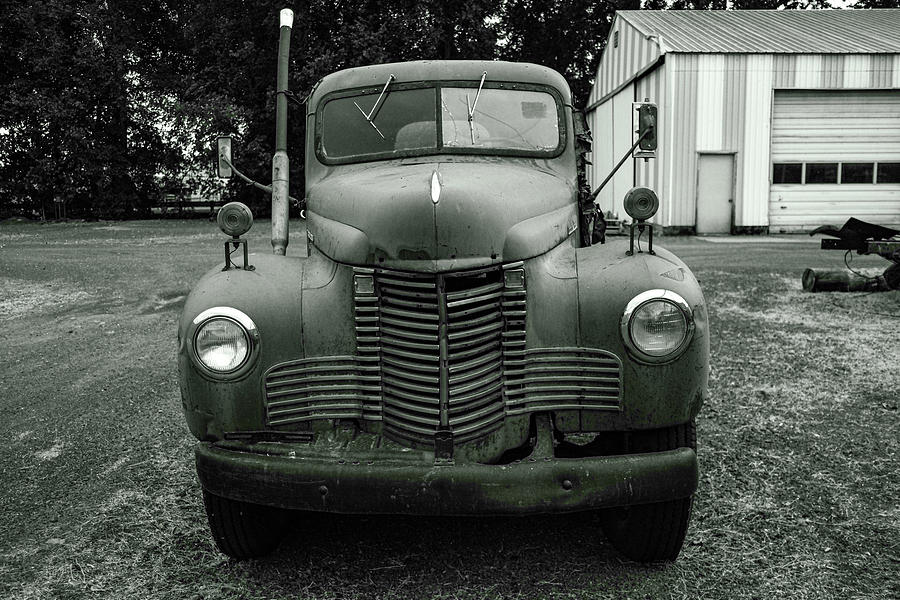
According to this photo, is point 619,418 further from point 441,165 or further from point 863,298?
point 863,298

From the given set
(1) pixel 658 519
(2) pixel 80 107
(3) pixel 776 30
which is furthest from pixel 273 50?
(1) pixel 658 519

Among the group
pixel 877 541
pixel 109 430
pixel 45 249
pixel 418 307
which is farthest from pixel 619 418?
pixel 45 249

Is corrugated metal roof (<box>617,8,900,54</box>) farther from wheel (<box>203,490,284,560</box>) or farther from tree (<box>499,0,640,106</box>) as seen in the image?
wheel (<box>203,490,284,560</box>)

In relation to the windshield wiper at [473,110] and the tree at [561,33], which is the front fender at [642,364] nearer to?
the windshield wiper at [473,110]

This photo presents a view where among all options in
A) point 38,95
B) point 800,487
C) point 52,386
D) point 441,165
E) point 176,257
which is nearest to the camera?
point 441,165

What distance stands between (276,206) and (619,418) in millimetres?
2764

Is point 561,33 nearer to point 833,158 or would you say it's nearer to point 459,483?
point 833,158

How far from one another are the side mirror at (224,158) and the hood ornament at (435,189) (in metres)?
2.25

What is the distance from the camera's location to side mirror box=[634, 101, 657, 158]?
4309 mm

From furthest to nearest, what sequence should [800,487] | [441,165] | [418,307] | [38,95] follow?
1. [38,95]
2. [800,487]
3. [441,165]
4. [418,307]

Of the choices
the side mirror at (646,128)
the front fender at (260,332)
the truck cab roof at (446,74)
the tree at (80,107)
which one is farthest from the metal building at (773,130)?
the tree at (80,107)

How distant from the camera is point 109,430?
212 inches

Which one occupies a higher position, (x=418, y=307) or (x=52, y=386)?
(x=418, y=307)

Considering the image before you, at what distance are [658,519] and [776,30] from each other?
20.8 m
